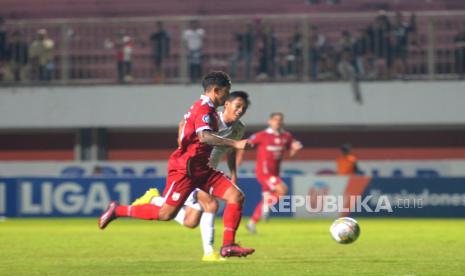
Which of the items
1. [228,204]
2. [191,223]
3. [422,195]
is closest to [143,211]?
[191,223]

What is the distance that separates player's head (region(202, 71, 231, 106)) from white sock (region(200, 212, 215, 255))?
1.77 metres

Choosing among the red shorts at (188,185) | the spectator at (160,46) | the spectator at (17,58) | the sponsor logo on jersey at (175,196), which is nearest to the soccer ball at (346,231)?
the red shorts at (188,185)

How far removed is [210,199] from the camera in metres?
13.4

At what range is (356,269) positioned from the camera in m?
11.6

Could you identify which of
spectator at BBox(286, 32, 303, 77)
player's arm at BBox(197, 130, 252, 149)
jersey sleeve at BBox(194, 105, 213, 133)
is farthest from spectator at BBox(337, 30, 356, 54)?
player's arm at BBox(197, 130, 252, 149)

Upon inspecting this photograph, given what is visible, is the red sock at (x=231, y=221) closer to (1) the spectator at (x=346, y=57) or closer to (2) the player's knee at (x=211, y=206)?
(2) the player's knee at (x=211, y=206)

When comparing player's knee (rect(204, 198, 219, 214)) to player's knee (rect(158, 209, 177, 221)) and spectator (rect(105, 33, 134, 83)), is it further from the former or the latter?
spectator (rect(105, 33, 134, 83))

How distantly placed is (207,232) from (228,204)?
2.82ft

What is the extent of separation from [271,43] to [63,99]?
604cm

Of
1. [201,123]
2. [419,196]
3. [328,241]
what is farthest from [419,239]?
[419,196]

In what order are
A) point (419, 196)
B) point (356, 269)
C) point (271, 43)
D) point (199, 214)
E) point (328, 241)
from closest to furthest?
point (356, 269) → point (199, 214) → point (328, 241) → point (419, 196) → point (271, 43)

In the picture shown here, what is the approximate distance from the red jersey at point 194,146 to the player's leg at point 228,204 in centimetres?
18

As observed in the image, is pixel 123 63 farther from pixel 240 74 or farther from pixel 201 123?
pixel 201 123

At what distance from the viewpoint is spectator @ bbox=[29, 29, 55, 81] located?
30.1m
